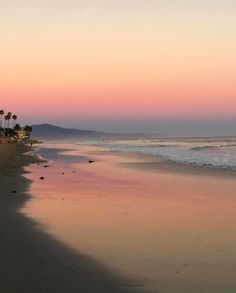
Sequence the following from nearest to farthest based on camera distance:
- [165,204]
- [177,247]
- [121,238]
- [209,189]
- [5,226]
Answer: [177,247]
[121,238]
[5,226]
[165,204]
[209,189]

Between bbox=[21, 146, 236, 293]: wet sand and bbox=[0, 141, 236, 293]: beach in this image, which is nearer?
bbox=[0, 141, 236, 293]: beach

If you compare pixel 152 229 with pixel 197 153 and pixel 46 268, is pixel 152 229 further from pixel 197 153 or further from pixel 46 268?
pixel 197 153

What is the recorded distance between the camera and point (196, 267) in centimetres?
838

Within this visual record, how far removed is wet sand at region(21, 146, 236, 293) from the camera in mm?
8023

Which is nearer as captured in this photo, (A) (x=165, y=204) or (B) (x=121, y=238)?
(B) (x=121, y=238)

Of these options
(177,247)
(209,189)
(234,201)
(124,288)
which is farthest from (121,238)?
(209,189)

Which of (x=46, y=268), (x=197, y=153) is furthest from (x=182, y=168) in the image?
(x=46, y=268)

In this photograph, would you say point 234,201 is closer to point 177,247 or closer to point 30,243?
point 177,247

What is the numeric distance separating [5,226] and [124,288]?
5.48 meters

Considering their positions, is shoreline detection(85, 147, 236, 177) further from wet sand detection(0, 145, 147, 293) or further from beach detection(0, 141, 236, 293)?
wet sand detection(0, 145, 147, 293)

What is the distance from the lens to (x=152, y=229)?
38.5 feet

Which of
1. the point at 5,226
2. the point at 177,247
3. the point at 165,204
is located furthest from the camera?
the point at 165,204

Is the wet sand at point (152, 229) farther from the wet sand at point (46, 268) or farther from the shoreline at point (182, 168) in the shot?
the shoreline at point (182, 168)

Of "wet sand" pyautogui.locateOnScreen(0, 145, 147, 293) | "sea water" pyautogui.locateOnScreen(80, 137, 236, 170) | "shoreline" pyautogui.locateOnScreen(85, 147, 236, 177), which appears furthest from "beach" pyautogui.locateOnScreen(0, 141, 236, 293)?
"sea water" pyautogui.locateOnScreen(80, 137, 236, 170)
